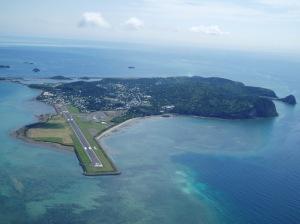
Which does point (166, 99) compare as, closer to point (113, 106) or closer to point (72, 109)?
point (113, 106)

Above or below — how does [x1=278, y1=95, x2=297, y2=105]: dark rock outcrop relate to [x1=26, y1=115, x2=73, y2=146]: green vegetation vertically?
above

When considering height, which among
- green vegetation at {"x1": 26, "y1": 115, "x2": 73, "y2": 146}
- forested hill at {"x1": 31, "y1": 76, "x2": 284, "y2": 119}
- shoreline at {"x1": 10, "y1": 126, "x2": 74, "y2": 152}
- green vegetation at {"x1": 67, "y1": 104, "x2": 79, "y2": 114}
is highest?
forested hill at {"x1": 31, "y1": 76, "x2": 284, "y2": 119}

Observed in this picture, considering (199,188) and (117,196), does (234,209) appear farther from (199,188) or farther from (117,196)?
(117,196)

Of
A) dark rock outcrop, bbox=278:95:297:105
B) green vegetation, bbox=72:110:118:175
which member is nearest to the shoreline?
green vegetation, bbox=72:110:118:175

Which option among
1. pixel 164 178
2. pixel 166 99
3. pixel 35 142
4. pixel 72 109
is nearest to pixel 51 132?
pixel 35 142

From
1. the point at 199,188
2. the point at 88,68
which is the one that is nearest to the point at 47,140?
the point at 199,188

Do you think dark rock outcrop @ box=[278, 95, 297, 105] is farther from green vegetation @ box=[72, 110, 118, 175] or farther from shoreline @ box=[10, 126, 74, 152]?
shoreline @ box=[10, 126, 74, 152]

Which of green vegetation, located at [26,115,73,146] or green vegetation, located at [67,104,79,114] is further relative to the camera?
green vegetation, located at [67,104,79,114]
